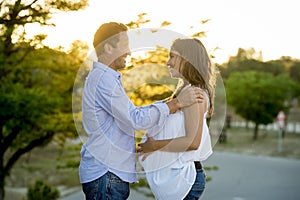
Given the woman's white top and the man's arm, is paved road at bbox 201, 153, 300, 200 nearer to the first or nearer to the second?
the woman's white top

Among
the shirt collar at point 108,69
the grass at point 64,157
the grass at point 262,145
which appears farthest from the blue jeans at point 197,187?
the grass at point 262,145

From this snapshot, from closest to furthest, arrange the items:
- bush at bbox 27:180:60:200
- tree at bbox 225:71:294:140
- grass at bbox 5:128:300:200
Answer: bush at bbox 27:180:60:200 < grass at bbox 5:128:300:200 < tree at bbox 225:71:294:140

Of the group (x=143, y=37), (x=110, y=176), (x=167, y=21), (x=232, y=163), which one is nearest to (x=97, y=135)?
(x=110, y=176)

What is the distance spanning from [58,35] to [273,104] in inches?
886

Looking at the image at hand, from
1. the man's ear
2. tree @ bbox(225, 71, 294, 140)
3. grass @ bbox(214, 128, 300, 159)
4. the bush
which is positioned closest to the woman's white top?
the man's ear

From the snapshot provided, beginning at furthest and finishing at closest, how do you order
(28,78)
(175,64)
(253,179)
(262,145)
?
1. (262,145)
2. (253,179)
3. (28,78)
4. (175,64)

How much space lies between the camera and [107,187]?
2461 millimetres

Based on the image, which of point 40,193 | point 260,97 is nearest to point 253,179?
point 40,193

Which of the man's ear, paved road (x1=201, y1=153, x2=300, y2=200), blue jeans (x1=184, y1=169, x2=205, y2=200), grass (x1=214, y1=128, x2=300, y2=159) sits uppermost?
the man's ear

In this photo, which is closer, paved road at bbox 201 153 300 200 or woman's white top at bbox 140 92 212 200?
woman's white top at bbox 140 92 212 200

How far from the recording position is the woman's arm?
2449 millimetres

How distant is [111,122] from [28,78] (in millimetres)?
6475

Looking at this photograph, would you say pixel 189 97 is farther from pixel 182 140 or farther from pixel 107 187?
pixel 107 187

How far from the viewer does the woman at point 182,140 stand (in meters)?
2.47
